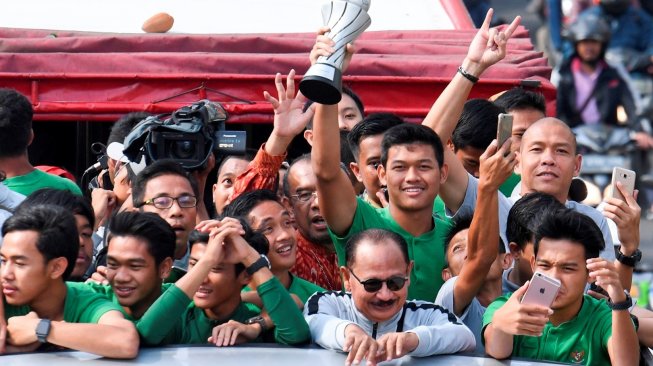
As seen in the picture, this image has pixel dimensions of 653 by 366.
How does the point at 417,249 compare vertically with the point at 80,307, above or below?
above

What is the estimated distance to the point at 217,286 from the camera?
15.9ft

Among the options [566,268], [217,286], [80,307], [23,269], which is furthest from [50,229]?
[566,268]

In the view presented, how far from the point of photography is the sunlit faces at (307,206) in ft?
18.8

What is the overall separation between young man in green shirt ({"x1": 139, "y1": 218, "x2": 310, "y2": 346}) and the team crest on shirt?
79 centimetres

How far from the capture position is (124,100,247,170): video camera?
5.83m

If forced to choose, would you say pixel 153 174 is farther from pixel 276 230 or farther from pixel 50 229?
pixel 50 229

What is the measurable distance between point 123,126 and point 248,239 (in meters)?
1.67

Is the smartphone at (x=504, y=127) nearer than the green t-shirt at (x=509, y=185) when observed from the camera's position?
Yes

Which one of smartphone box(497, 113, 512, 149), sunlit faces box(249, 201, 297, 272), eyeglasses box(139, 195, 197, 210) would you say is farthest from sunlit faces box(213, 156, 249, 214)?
smartphone box(497, 113, 512, 149)

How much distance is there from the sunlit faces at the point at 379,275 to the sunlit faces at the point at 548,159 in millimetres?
957

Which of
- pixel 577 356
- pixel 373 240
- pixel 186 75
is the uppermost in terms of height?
pixel 186 75

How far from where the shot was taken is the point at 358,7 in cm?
484

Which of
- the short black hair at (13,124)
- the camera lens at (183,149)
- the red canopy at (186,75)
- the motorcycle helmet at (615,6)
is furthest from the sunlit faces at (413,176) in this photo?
the motorcycle helmet at (615,6)

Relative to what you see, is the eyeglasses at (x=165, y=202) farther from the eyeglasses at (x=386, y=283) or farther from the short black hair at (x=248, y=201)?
the eyeglasses at (x=386, y=283)
